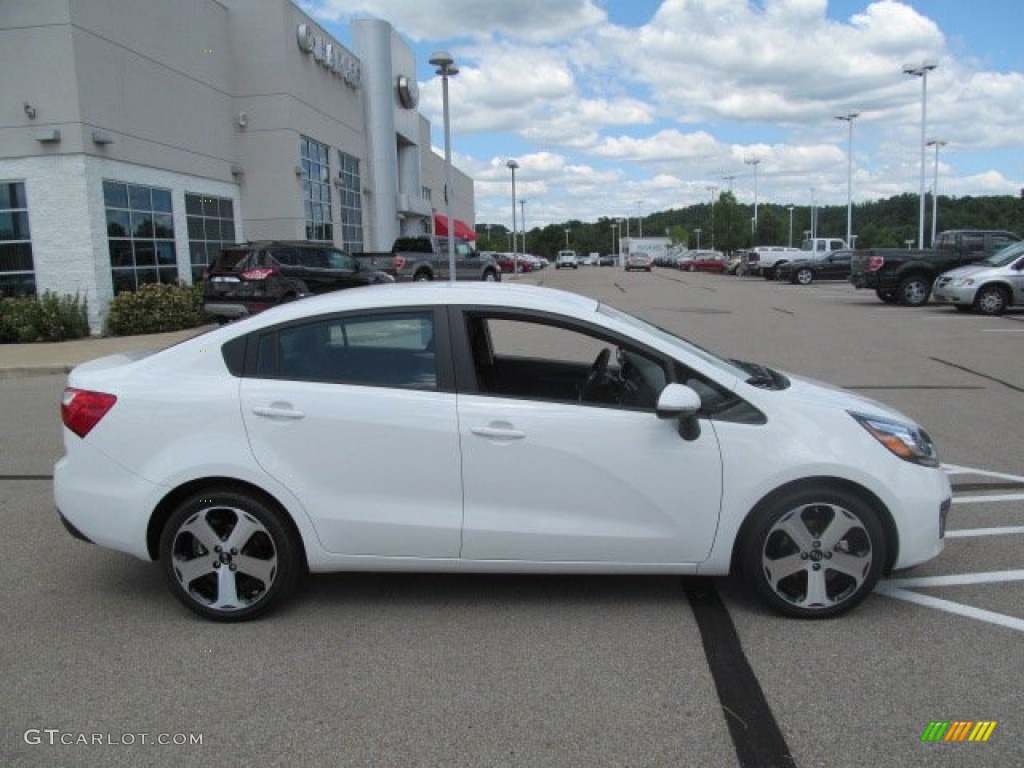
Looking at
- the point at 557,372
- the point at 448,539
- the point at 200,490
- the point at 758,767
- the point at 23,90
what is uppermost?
the point at 23,90

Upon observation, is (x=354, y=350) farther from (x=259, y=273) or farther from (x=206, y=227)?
(x=206, y=227)

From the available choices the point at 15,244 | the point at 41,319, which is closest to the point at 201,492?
the point at 41,319

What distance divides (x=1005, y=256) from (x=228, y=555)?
2101 cm

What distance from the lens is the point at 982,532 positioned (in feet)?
16.7

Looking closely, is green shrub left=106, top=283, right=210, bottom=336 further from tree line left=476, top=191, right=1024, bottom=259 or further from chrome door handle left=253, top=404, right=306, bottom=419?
tree line left=476, top=191, right=1024, bottom=259

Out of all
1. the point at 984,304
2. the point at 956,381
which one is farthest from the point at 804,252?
the point at 956,381

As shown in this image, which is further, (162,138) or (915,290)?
(915,290)

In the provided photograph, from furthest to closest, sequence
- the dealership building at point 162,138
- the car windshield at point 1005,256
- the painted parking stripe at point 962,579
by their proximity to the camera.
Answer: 1. the car windshield at point 1005,256
2. the dealership building at point 162,138
3. the painted parking stripe at point 962,579

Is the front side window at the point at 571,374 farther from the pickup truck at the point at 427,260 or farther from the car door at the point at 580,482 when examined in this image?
the pickup truck at the point at 427,260

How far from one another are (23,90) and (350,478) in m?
17.5

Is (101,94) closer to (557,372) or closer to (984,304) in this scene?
(557,372)

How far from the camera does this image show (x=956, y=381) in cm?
1071

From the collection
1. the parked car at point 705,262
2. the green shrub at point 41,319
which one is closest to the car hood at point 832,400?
the green shrub at point 41,319

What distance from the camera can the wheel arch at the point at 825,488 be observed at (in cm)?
381
